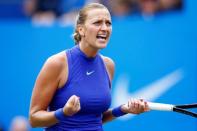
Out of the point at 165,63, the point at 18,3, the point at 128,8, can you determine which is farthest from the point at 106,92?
the point at 18,3

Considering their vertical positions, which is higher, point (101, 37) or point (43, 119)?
point (101, 37)

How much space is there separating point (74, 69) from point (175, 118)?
3.25m

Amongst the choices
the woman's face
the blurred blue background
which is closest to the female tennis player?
the woman's face

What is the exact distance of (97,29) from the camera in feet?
19.5

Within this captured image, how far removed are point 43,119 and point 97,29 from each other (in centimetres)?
79

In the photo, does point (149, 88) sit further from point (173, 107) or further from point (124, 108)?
point (173, 107)

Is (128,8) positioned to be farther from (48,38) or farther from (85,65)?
(85,65)

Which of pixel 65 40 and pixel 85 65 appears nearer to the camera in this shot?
pixel 85 65

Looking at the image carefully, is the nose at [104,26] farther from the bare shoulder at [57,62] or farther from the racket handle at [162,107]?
the racket handle at [162,107]

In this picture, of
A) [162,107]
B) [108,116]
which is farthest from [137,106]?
[108,116]

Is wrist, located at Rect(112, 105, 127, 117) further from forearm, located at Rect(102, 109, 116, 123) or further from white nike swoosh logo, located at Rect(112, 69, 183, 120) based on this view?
white nike swoosh logo, located at Rect(112, 69, 183, 120)

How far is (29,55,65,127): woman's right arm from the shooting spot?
5.82 m

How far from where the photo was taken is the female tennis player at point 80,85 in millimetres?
5844

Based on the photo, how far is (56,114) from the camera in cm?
570
